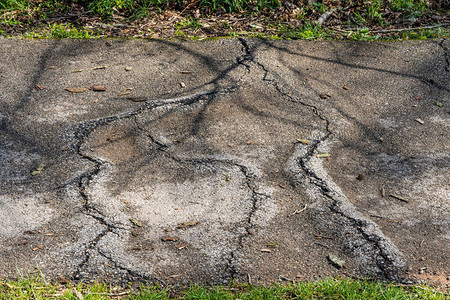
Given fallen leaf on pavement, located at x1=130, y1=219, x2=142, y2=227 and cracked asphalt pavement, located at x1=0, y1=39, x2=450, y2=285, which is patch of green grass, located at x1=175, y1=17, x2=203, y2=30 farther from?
fallen leaf on pavement, located at x1=130, y1=219, x2=142, y2=227

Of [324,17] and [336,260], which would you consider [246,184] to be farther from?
[324,17]

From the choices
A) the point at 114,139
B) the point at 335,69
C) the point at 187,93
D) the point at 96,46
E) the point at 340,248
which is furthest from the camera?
the point at 96,46

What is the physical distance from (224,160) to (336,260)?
3.72ft

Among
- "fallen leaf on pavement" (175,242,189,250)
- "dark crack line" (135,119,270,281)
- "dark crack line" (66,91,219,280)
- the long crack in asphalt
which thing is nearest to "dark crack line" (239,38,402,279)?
the long crack in asphalt

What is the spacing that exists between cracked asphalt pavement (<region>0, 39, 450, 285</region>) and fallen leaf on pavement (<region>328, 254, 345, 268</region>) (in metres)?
0.02

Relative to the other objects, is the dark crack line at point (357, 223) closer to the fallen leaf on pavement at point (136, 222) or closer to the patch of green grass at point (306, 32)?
the fallen leaf on pavement at point (136, 222)

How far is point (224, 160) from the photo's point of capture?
11.1ft

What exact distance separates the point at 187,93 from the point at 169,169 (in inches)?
41.9

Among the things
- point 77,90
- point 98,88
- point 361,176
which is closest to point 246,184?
point 361,176

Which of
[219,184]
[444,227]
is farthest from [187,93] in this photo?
[444,227]

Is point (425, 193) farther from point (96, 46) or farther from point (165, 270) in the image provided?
point (96, 46)

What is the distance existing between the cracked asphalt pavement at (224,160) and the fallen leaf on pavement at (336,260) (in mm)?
16

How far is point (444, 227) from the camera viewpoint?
112 inches

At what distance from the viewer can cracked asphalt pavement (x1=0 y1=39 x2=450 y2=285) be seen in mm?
2623
